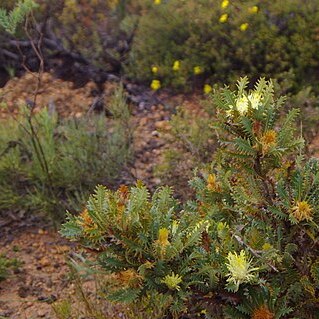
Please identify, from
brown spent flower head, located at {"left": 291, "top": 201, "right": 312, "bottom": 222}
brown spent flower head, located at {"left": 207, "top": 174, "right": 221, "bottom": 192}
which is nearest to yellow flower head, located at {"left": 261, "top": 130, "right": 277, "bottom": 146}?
brown spent flower head, located at {"left": 291, "top": 201, "right": 312, "bottom": 222}

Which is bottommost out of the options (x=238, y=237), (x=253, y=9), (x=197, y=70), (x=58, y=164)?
(x=58, y=164)

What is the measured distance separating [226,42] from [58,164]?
5.23ft

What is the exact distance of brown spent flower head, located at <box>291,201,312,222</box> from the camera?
1.83 metres

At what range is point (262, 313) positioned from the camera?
1874mm

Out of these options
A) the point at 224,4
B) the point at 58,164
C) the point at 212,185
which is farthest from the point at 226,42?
the point at 212,185

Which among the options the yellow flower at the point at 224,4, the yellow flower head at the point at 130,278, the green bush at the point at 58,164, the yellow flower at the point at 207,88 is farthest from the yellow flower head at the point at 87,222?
the yellow flower at the point at 224,4

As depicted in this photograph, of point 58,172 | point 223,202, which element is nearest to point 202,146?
point 58,172

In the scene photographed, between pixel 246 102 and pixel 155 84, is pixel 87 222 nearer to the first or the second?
pixel 246 102

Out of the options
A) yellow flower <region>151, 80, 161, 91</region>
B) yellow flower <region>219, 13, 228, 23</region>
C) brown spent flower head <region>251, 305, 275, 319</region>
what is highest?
yellow flower <region>219, 13, 228, 23</region>

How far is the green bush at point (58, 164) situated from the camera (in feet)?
12.8

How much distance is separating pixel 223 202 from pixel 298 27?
2.69 m

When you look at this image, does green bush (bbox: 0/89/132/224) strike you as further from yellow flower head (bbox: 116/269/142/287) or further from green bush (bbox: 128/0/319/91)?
yellow flower head (bbox: 116/269/142/287)

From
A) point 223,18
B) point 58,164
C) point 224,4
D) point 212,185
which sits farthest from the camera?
point 224,4

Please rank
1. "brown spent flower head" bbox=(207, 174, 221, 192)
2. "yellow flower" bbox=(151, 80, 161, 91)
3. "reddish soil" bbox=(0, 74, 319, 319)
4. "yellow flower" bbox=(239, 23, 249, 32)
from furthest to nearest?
"yellow flower" bbox=(151, 80, 161, 91) < "yellow flower" bbox=(239, 23, 249, 32) < "reddish soil" bbox=(0, 74, 319, 319) < "brown spent flower head" bbox=(207, 174, 221, 192)
